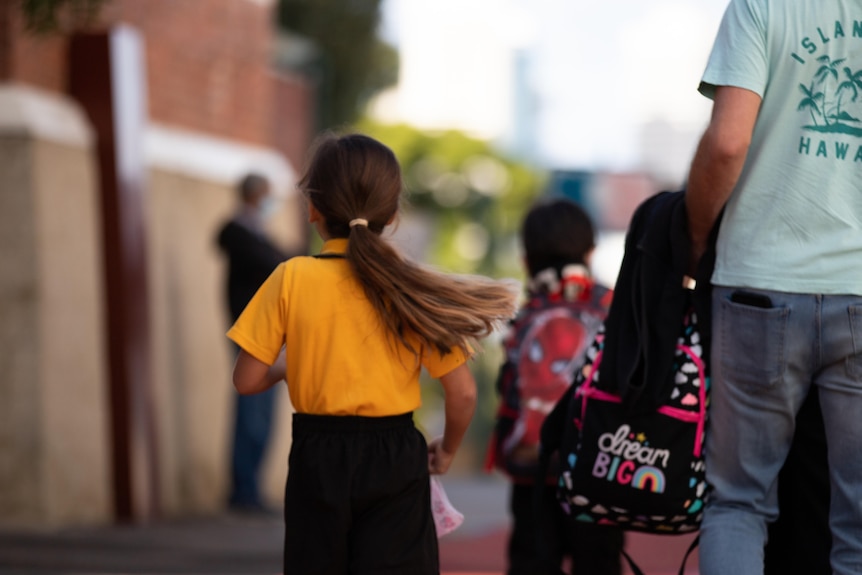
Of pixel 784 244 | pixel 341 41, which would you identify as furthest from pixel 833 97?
pixel 341 41

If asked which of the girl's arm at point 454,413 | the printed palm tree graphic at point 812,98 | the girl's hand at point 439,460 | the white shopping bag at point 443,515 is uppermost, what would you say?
the printed palm tree graphic at point 812,98

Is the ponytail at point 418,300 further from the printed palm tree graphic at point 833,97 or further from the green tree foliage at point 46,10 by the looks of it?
the green tree foliage at point 46,10

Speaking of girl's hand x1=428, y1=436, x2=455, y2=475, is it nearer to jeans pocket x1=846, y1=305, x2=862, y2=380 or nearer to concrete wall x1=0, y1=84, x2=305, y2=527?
jeans pocket x1=846, y1=305, x2=862, y2=380

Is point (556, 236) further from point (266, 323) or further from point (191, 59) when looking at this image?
point (191, 59)

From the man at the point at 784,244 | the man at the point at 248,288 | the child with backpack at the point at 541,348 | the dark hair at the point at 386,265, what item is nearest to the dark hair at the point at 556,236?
the child with backpack at the point at 541,348

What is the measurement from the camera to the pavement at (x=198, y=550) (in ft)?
22.6

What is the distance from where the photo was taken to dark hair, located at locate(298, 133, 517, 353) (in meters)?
3.91

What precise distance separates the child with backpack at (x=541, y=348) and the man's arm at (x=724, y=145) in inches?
57.6

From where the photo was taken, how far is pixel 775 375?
375cm

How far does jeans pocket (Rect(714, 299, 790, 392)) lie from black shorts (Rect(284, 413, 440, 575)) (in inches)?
34.0

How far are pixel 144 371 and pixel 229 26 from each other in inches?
156

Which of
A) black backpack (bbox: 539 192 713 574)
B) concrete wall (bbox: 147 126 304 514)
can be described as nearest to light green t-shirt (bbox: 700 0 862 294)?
black backpack (bbox: 539 192 713 574)

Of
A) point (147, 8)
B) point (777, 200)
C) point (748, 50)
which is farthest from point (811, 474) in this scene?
point (147, 8)

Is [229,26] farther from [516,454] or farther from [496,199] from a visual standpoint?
[496,199]
